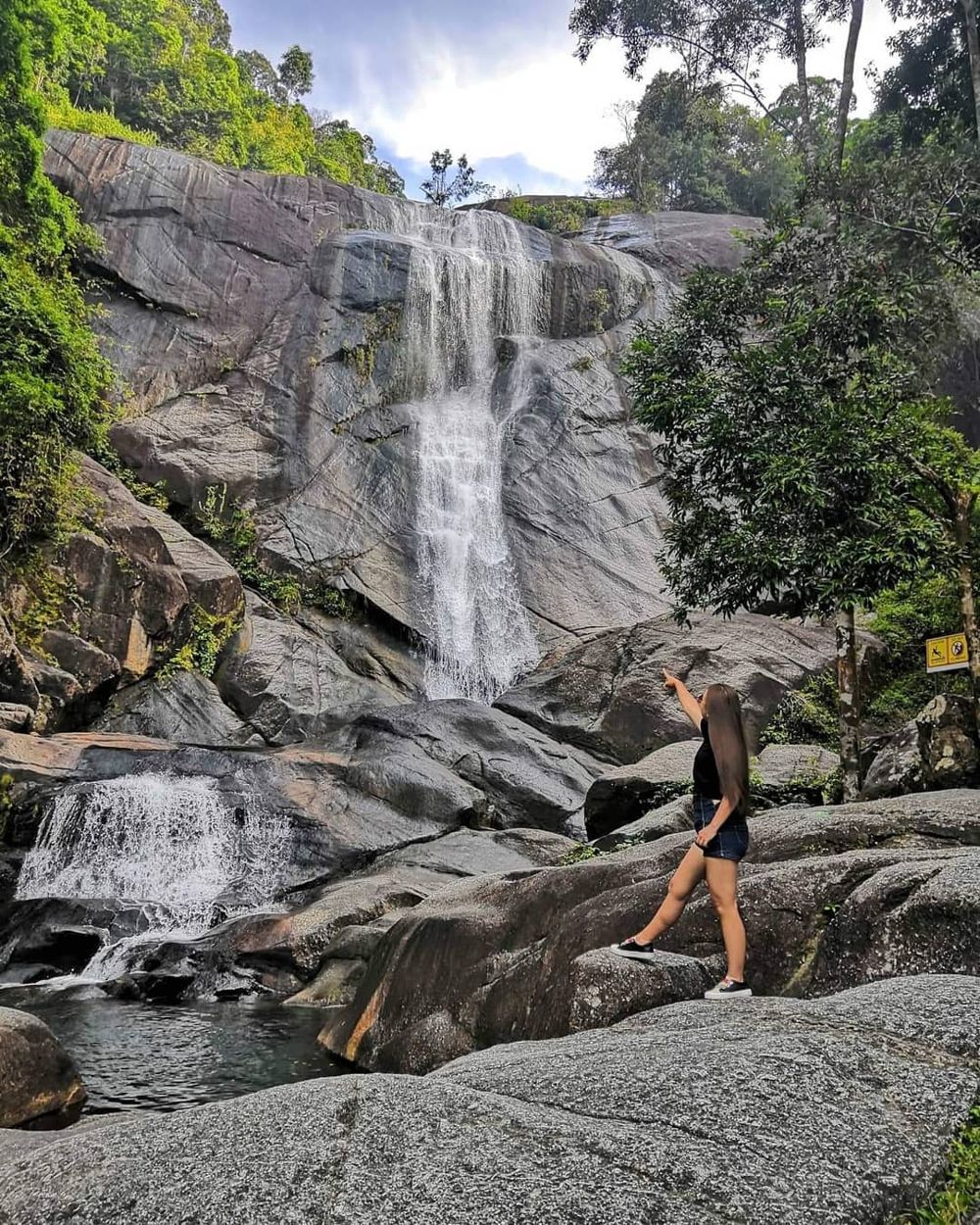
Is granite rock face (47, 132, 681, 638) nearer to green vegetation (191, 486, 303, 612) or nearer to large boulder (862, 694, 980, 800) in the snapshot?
green vegetation (191, 486, 303, 612)

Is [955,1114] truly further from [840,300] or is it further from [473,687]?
[473,687]

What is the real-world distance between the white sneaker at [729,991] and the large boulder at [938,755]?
18.6ft

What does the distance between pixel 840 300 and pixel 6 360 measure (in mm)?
16151

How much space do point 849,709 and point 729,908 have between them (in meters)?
6.28

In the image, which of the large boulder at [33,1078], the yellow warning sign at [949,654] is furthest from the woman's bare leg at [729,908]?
the yellow warning sign at [949,654]

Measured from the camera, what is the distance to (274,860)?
14.8 metres

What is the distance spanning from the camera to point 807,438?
10180mm

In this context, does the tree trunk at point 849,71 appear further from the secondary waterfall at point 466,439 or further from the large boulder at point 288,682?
the large boulder at point 288,682

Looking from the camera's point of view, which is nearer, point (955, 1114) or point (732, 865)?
point (955, 1114)

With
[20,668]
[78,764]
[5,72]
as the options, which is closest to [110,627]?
[20,668]

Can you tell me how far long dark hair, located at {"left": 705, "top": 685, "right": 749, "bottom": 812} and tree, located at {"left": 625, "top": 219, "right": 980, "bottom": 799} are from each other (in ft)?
17.5

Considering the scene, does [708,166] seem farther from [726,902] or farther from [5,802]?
[726,902]

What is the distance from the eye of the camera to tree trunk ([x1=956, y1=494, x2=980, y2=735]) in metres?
8.94

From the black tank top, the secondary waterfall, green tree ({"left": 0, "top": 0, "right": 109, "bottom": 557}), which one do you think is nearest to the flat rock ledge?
the black tank top
